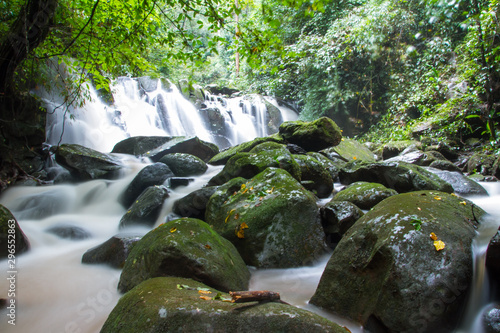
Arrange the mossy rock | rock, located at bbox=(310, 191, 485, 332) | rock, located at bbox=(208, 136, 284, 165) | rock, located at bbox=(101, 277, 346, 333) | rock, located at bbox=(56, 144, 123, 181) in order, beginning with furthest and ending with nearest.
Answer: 1. rock, located at bbox=(208, 136, 284, 165)
2. the mossy rock
3. rock, located at bbox=(56, 144, 123, 181)
4. rock, located at bbox=(310, 191, 485, 332)
5. rock, located at bbox=(101, 277, 346, 333)

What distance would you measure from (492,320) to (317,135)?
21.6 feet

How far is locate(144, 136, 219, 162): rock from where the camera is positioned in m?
9.36

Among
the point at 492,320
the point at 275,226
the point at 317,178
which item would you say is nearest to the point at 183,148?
the point at 317,178

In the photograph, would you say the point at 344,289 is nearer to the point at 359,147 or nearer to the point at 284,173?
the point at 284,173

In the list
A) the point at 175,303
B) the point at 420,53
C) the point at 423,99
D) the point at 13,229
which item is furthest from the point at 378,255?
the point at 420,53

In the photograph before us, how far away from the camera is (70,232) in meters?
5.35

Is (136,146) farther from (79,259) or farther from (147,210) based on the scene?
(79,259)

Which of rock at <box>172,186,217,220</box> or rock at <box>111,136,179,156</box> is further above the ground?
rock at <box>111,136,179,156</box>

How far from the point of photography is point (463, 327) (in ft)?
6.57

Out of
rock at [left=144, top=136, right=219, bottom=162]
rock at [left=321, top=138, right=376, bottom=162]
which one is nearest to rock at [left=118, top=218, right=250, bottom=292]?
rock at [left=321, top=138, right=376, bottom=162]

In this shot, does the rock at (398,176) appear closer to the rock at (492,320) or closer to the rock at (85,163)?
the rock at (492,320)

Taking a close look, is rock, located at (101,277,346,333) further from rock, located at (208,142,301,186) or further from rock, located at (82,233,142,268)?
rock, located at (208,142,301,186)

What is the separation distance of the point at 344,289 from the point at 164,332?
5.17ft

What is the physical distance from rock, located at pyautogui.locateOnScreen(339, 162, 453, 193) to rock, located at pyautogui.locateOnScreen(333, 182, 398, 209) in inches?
27.1
